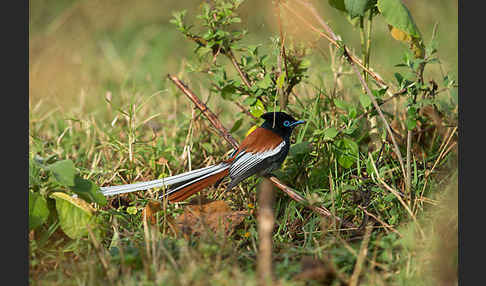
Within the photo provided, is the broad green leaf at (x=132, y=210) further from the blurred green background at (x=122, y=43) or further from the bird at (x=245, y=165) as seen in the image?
the blurred green background at (x=122, y=43)

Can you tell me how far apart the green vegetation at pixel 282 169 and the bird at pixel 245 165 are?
0.18 m

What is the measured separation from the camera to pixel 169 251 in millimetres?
3170

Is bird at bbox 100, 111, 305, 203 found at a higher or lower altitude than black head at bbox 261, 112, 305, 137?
lower

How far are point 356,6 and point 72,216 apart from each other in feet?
8.23

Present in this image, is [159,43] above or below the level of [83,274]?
above

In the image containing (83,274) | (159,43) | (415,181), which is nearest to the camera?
(83,274)

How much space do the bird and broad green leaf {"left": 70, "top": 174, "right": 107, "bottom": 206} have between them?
25cm

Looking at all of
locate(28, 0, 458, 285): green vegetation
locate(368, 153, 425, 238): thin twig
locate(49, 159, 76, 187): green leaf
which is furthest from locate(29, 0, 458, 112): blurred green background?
locate(49, 159, 76, 187): green leaf

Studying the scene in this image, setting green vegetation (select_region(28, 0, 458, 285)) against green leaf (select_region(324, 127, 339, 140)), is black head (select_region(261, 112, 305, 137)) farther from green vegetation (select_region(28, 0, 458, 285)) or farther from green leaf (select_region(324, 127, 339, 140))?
green leaf (select_region(324, 127, 339, 140))

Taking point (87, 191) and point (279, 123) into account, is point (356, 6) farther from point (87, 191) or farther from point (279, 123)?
point (87, 191)

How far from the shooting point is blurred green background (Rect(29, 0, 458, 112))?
7.45 m

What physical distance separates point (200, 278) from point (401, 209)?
174 cm

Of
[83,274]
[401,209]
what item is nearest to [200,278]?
[83,274]

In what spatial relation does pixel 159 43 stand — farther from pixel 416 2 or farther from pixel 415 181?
pixel 415 181
